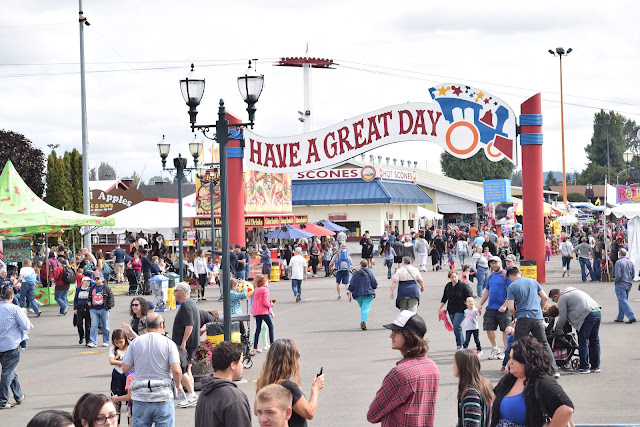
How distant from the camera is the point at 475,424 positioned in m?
6.16

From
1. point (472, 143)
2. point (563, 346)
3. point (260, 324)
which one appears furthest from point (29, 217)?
point (563, 346)

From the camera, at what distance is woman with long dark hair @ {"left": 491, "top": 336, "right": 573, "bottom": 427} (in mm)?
5706

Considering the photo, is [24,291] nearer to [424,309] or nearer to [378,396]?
[424,309]

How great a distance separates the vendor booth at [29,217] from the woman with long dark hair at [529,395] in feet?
73.1

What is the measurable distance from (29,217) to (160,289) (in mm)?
5220

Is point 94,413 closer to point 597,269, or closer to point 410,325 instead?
point 410,325

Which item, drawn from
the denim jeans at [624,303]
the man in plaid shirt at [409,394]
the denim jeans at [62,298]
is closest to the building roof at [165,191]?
the denim jeans at [62,298]

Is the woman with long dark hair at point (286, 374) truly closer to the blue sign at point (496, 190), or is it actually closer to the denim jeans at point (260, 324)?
the denim jeans at point (260, 324)

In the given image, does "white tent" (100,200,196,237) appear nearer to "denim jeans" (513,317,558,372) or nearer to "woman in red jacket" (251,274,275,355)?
"woman in red jacket" (251,274,275,355)

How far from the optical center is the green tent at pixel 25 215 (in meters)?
26.0

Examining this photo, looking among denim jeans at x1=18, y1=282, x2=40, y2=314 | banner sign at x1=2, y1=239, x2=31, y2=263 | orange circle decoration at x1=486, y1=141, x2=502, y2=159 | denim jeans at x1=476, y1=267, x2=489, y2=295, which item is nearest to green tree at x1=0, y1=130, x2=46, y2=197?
banner sign at x1=2, y1=239, x2=31, y2=263

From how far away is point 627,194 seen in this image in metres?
32.5

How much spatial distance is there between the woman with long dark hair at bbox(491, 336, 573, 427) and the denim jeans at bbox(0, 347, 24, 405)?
8.37 m

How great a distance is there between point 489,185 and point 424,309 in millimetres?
32842
